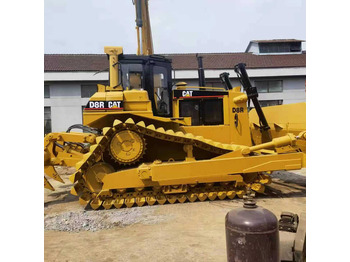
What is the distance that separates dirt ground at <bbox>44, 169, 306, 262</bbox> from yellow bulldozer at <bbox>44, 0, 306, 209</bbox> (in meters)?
0.36

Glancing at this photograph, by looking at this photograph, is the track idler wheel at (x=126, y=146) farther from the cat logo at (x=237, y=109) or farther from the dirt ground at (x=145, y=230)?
the cat logo at (x=237, y=109)

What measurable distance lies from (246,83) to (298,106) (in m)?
1.54

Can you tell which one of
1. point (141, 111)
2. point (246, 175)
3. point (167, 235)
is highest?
point (141, 111)

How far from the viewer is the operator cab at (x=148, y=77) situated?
6.08 meters

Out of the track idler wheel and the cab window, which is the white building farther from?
the track idler wheel

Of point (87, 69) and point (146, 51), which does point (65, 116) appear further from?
point (146, 51)

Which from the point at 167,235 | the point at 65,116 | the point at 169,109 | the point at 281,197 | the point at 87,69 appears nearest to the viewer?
the point at 167,235

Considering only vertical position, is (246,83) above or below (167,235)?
above

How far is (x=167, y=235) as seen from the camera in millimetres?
4055

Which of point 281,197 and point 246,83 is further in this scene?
point 246,83

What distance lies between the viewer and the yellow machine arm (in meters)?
6.82

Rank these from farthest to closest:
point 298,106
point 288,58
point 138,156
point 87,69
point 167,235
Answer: point 288,58, point 87,69, point 298,106, point 138,156, point 167,235

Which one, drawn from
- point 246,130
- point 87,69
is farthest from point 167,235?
point 87,69

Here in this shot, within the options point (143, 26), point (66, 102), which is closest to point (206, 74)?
point (66, 102)
